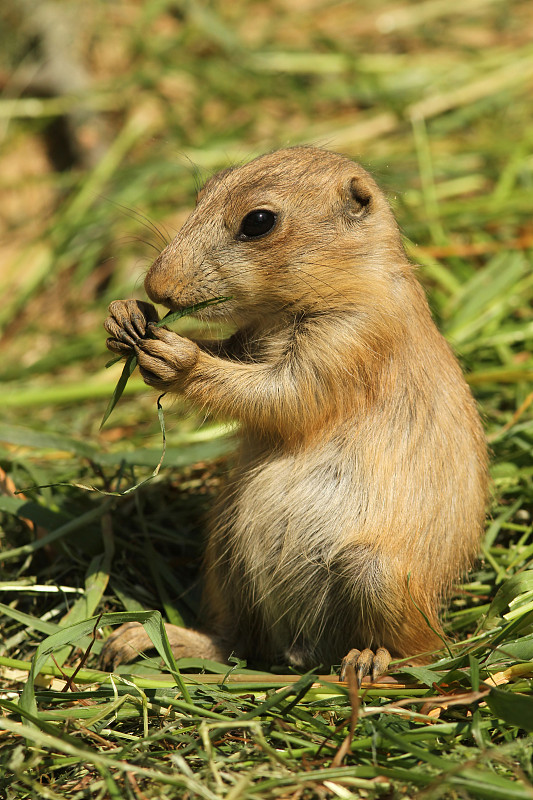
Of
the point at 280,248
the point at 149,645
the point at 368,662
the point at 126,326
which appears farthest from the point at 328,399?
the point at 149,645

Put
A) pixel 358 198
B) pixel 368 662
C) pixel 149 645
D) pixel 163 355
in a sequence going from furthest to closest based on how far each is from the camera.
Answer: pixel 149 645 → pixel 358 198 → pixel 163 355 → pixel 368 662

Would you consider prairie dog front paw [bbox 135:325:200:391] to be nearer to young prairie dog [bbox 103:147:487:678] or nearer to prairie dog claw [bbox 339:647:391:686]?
young prairie dog [bbox 103:147:487:678]

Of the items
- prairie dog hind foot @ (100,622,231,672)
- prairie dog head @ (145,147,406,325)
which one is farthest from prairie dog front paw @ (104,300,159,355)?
prairie dog hind foot @ (100,622,231,672)

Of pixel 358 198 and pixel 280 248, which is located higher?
pixel 358 198

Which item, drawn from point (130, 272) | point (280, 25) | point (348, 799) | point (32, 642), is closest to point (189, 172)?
point (130, 272)

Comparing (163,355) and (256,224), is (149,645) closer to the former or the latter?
(163,355)

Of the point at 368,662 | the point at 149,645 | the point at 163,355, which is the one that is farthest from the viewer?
the point at 149,645

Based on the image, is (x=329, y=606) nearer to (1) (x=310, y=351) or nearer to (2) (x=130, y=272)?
(1) (x=310, y=351)

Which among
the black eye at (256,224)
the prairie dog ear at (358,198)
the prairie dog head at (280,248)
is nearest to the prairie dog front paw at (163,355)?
the prairie dog head at (280,248)
